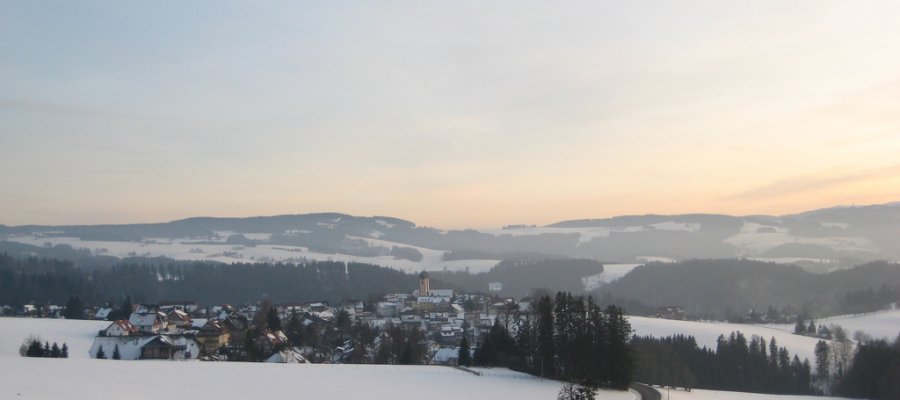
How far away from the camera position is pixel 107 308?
9819cm

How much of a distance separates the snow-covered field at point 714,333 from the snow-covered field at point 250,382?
42.7 meters

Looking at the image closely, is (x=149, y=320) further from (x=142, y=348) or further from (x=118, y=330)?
(x=142, y=348)

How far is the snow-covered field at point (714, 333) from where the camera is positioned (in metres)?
79.4

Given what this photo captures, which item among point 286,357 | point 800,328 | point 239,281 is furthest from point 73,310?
point 800,328

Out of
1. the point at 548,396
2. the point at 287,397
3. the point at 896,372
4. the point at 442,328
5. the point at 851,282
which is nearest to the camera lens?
the point at 287,397

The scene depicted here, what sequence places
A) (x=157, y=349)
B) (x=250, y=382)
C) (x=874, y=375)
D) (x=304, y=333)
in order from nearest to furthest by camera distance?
(x=250, y=382) < (x=874, y=375) < (x=157, y=349) < (x=304, y=333)

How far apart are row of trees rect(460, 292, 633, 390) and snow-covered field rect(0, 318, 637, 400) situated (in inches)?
67.6

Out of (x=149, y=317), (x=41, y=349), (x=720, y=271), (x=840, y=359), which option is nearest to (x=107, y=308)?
(x=149, y=317)

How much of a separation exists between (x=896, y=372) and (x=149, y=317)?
229ft

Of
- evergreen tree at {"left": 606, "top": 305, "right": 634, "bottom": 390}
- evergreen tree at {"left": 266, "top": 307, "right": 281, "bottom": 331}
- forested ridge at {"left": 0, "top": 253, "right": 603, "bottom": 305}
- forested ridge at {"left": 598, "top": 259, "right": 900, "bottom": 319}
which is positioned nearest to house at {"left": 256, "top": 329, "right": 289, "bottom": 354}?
evergreen tree at {"left": 266, "top": 307, "right": 281, "bottom": 331}

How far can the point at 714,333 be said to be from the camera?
90000 mm

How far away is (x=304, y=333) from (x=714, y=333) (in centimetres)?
4655

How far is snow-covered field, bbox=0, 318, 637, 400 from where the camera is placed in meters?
28.0

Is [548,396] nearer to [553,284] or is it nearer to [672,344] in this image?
[672,344]
